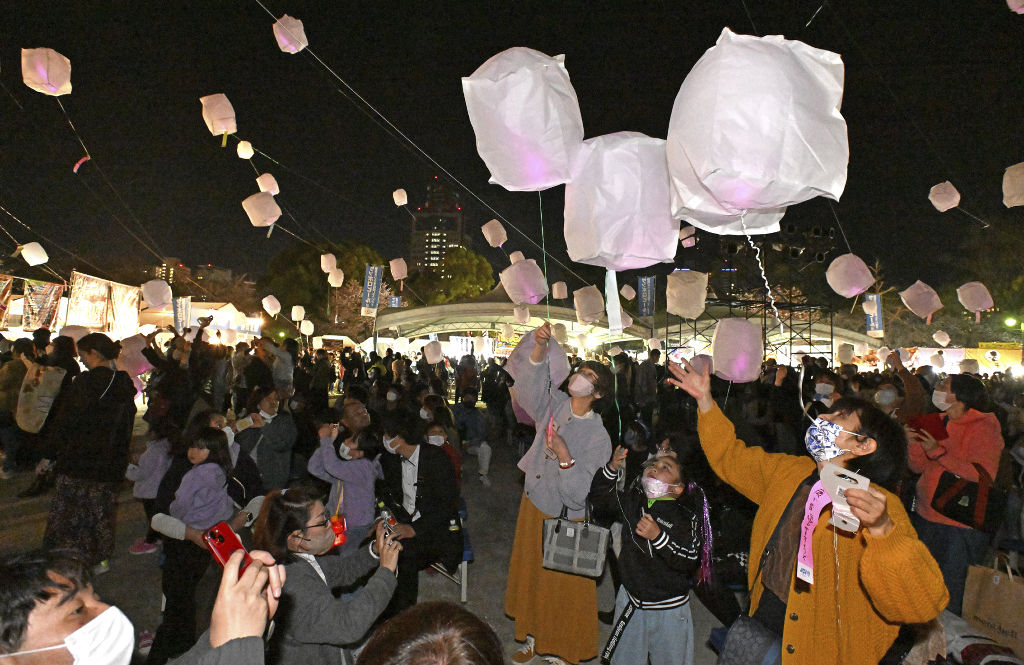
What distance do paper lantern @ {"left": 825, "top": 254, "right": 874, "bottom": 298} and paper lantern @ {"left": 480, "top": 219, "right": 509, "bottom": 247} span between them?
246 inches

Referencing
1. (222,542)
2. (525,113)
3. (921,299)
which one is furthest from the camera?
(921,299)

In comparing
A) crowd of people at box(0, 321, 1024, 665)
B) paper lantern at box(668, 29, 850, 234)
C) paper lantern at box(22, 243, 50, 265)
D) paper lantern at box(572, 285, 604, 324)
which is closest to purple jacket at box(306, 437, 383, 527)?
crowd of people at box(0, 321, 1024, 665)

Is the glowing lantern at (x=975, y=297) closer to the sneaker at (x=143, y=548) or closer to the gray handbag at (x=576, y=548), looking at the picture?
the gray handbag at (x=576, y=548)

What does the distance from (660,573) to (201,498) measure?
2.63m

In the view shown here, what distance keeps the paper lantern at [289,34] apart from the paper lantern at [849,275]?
665cm

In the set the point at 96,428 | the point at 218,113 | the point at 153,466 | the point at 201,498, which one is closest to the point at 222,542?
the point at 201,498

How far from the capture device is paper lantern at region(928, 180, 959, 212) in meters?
8.25

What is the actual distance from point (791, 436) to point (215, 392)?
29.1 feet

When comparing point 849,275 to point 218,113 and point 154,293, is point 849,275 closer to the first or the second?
point 218,113

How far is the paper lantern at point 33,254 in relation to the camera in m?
11.2

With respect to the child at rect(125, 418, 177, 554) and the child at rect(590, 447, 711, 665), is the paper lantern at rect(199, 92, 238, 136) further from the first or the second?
the child at rect(590, 447, 711, 665)

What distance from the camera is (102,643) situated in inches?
52.9

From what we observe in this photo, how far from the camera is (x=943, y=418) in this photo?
5055 mm

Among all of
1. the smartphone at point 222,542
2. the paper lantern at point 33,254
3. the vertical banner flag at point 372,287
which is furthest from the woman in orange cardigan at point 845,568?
the vertical banner flag at point 372,287
